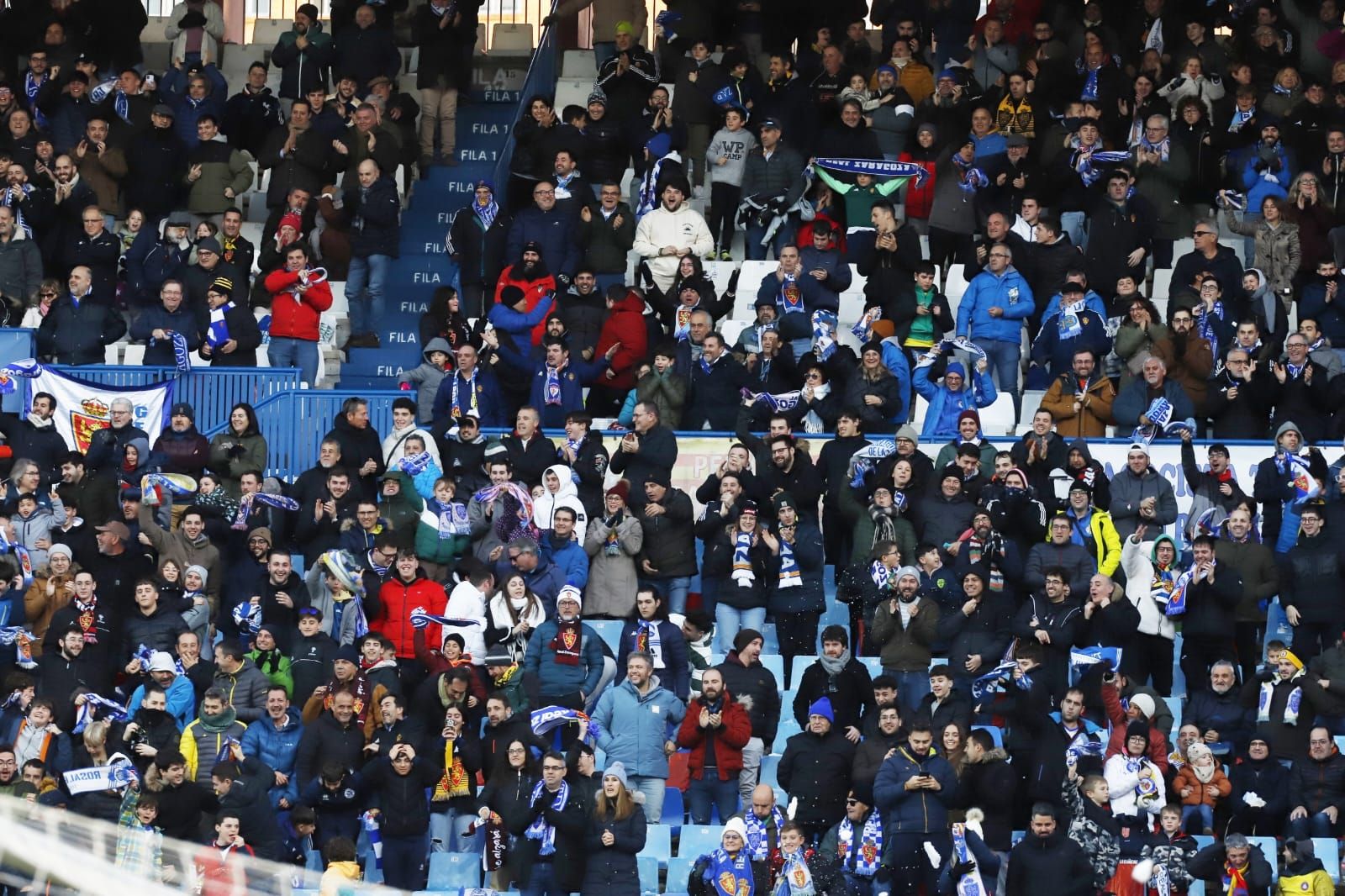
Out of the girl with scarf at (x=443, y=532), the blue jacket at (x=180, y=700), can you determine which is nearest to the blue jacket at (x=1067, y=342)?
the girl with scarf at (x=443, y=532)

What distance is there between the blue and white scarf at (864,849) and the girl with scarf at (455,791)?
8.72 ft

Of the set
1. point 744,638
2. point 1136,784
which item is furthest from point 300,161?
point 1136,784

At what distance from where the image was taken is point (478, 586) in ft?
66.1

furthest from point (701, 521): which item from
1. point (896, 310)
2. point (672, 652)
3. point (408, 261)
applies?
point (408, 261)

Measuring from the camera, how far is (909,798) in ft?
60.3

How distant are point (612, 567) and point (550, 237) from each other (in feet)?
15.3

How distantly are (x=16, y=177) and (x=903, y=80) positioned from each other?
893 centimetres

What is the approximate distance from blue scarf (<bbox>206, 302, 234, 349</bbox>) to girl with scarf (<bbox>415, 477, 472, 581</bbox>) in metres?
3.34

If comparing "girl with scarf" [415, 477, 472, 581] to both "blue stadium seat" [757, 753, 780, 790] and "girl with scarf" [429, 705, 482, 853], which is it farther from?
"blue stadium seat" [757, 753, 780, 790]

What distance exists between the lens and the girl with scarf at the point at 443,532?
69.1 feet

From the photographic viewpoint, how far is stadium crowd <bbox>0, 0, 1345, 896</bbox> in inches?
735

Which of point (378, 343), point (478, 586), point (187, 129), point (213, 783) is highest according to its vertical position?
point (187, 129)

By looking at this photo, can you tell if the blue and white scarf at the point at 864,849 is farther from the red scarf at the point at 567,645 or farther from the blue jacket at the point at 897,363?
the blue jacket at the point at 897,363

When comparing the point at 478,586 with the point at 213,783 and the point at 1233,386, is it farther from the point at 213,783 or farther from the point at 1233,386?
the point at 1233,386
